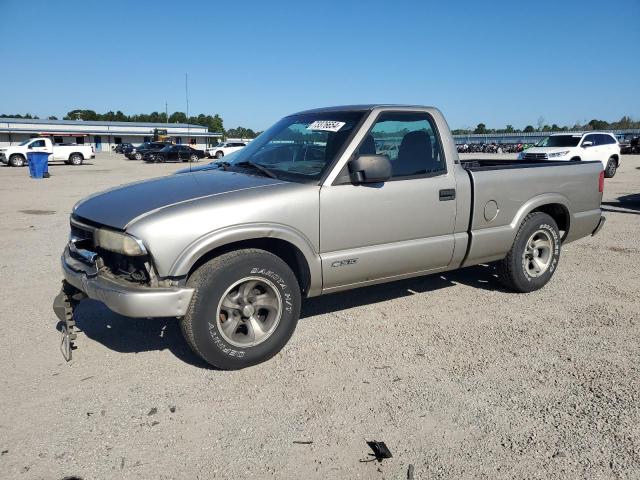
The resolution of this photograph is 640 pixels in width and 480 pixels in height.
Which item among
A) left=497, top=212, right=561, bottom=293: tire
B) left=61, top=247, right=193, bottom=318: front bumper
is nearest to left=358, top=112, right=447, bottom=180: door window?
left=497, top=212, right=561, bottom=293: tire

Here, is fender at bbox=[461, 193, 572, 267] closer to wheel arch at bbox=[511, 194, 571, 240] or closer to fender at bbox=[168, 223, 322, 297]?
wheel arch at bbox=[511, 194, 571, 240]

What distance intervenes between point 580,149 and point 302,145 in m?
17.1

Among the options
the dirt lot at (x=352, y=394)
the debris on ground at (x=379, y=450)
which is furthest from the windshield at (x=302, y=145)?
the debris on ground at (x=379, y=450)

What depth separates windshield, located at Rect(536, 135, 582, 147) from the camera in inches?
733

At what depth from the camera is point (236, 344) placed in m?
3.48

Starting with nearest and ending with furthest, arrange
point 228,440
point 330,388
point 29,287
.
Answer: point 228,440 → point 330,388 → point 29,287

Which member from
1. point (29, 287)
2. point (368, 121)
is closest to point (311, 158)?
point (368, 121)

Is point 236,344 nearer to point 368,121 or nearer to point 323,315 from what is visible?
point 323,315

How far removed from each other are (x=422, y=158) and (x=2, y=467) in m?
3.68

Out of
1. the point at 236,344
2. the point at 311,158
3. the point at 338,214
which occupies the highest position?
the point at 311,158

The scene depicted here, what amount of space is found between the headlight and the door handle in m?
2.54

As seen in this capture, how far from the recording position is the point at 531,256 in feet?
17.2

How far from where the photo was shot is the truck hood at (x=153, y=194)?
3.35 m

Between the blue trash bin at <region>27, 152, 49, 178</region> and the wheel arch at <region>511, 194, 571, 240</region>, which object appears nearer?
the wheel arch at <region>511, 194, 571, 240</region>
